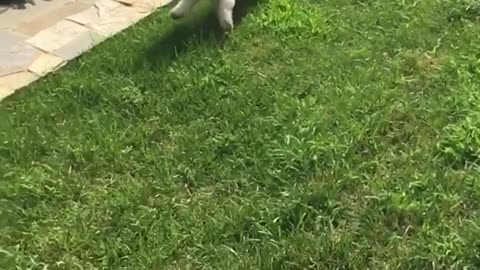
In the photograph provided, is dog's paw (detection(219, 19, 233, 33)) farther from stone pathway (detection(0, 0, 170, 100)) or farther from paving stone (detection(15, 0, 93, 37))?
paving stone (detection(15, 0, 93, 37))

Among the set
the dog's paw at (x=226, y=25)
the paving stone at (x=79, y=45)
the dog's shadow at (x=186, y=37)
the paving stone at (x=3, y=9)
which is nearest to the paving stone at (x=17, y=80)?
the paving stone at (x=79, y=45)

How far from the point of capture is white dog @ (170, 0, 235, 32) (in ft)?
13.9

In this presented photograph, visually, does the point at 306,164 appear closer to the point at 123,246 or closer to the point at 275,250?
the point at 275,250

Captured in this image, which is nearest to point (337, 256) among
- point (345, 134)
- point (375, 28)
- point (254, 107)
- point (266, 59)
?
point (345, 134)

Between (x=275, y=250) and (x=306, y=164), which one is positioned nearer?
(x=275, y=250)

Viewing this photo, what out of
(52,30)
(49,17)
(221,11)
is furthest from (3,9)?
(221,11)

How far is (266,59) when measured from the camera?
4.13 m

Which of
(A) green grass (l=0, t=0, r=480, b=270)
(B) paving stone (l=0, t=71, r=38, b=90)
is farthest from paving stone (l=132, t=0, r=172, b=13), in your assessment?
(B) paving stone (l=0, t=71, r=38, b=90)

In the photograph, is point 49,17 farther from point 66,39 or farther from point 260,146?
point 260,146

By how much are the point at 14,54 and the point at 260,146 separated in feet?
5.03

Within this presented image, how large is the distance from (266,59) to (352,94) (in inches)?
22.5

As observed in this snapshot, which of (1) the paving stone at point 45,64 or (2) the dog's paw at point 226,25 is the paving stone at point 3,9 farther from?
(2) the dog's paw at point 226,25

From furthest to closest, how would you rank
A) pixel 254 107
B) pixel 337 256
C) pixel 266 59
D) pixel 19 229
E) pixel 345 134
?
pixel 266 59, pixel 254 107, pixel 345 134, pixel 19 229, pixel 337 256

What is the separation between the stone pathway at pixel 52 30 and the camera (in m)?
4.13
